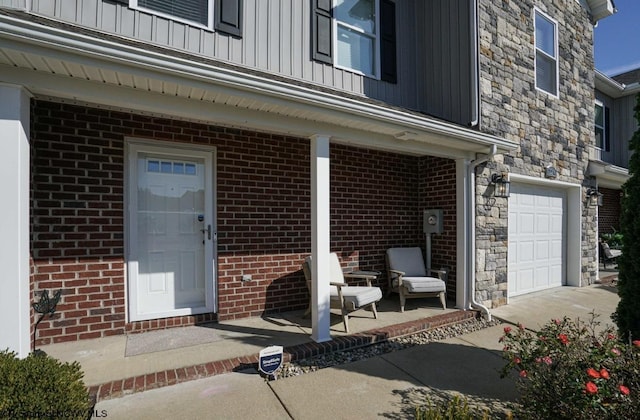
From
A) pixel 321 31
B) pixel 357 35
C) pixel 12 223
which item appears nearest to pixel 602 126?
pixel 357 35

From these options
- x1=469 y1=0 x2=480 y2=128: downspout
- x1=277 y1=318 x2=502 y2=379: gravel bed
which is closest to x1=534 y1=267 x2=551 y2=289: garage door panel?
x1=277 y1=318 x2=502 y2=379: gravel bed

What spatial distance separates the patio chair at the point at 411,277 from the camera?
15.2 feet

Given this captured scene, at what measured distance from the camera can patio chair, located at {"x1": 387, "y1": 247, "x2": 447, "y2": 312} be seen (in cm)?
464

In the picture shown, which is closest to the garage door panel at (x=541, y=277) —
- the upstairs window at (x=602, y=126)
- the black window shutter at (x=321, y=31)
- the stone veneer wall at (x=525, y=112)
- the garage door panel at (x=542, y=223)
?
the garage door panel at (x=542, y=223)

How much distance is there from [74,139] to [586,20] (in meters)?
9.88

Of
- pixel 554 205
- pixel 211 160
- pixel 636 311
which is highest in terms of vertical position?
pixel 211 160

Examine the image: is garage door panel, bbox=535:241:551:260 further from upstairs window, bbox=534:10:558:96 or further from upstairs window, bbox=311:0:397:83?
upstairs window, bbox=311:0:397:83

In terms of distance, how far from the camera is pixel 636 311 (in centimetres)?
284

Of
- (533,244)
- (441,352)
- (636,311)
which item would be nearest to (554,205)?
(533,244)

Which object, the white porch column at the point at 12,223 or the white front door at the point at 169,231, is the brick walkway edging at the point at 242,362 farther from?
the white front door at the point at 169,231

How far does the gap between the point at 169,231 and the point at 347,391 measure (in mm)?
2719

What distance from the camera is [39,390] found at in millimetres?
1748

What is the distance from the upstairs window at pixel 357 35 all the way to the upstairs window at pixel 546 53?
3.38 m

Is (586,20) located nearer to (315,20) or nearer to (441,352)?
(315,20)
